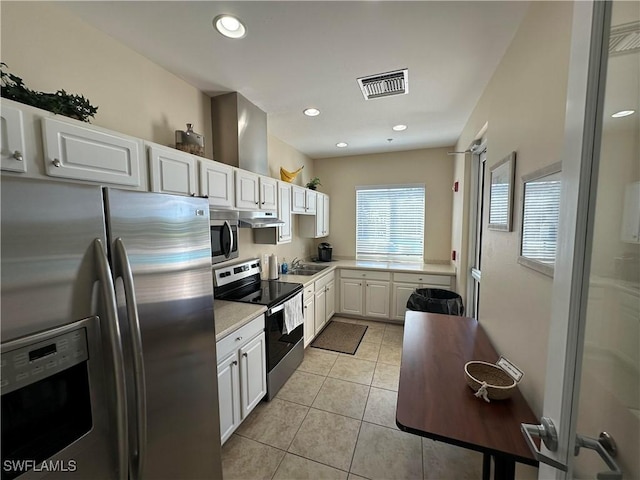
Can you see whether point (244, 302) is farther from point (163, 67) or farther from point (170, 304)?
point (163, 67)

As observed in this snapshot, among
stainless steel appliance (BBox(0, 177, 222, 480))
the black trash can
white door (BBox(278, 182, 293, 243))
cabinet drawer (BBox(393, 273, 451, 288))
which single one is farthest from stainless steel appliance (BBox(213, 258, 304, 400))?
cabinet drawer (BBox(393, 273, 451, 288))

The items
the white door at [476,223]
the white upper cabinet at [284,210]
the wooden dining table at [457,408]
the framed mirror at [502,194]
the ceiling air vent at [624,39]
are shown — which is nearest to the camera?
the ceiling air vent at [624,39]

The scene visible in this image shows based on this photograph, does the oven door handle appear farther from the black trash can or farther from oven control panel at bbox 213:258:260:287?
the black trash can

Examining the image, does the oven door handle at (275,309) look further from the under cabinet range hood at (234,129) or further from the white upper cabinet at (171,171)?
the under cabinet range hood at (234,129)

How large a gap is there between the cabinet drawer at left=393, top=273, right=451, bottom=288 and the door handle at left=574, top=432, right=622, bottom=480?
3164 mm

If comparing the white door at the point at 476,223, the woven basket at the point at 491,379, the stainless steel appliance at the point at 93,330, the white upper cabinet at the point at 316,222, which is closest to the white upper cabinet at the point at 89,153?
the stainless steel appliance at the point at 93,330

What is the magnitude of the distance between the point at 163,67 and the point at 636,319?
2.68 m

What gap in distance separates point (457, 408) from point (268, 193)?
2.28 m

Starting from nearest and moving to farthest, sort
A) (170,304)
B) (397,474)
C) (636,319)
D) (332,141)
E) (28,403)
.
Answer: (636,319) < (28,403) < (170,304) < (397,474) < (332,141)

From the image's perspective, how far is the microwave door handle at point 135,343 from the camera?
0.89m

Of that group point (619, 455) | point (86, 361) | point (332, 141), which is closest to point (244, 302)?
point (86, 361)

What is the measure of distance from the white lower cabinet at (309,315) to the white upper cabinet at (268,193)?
106 cm

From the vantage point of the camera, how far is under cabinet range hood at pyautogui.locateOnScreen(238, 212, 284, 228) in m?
2.30

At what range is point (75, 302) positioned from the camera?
0.78 m
